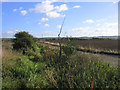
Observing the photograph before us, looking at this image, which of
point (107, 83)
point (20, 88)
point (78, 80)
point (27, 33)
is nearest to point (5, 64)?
point (20, 88)

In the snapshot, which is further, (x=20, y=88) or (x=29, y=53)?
(x=29, y=53)

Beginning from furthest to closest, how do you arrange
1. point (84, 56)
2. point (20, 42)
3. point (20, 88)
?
point (20, 42)
point (84, 56)
point (20, 88)

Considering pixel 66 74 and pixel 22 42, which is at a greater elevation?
pixel 22 42

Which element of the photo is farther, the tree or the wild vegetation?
the tree

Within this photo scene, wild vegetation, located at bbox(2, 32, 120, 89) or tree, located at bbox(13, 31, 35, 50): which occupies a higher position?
tree, located at bbox(13, 31, 35, 50)

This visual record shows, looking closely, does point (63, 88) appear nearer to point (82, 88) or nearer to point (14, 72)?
point (82, 88)


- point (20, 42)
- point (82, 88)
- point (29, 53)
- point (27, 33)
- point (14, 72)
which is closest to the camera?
point (82, 88)

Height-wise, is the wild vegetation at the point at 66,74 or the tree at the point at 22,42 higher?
the tree at the point at 22,42

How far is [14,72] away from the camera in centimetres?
537

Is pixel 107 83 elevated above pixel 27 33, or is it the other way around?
pixel 27 33

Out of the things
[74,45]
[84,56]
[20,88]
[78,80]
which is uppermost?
[74,45]

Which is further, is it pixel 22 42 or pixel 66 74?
pixel 22 42

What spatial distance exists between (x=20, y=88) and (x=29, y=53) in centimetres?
561

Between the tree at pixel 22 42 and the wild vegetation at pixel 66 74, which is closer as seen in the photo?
the wild vegetation at pixel 66 74
